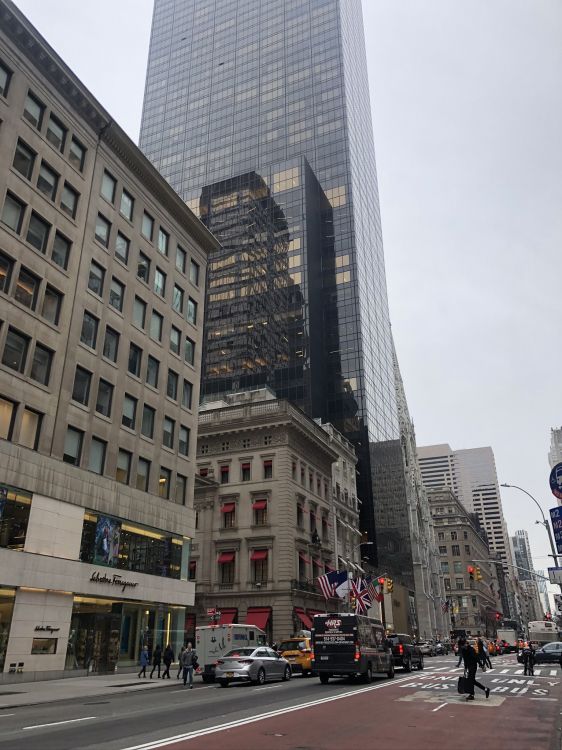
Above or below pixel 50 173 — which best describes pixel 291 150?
above

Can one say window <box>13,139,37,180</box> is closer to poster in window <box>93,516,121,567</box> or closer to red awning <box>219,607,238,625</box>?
poster in window <box>93,516,121,567</box>

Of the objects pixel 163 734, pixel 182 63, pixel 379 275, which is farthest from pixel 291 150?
pixel 163 734

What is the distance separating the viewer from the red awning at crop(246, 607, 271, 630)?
165ft

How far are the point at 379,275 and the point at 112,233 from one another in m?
97.9

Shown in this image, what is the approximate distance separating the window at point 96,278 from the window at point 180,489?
549 inches

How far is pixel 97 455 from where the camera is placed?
33750mm

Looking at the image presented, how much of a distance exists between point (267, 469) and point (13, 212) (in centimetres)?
3344

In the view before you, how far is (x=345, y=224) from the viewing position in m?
113

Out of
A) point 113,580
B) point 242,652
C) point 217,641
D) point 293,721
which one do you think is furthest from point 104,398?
point 293,721

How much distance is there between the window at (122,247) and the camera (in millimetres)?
38375

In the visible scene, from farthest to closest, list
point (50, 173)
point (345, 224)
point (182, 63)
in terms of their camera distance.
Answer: point (182, 63) → point (345, 224) → point (50, 173)

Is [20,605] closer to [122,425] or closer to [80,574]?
[80,574]

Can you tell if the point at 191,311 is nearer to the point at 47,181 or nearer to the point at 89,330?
the point at 89,330

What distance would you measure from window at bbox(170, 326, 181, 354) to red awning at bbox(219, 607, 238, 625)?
24.4 meters
